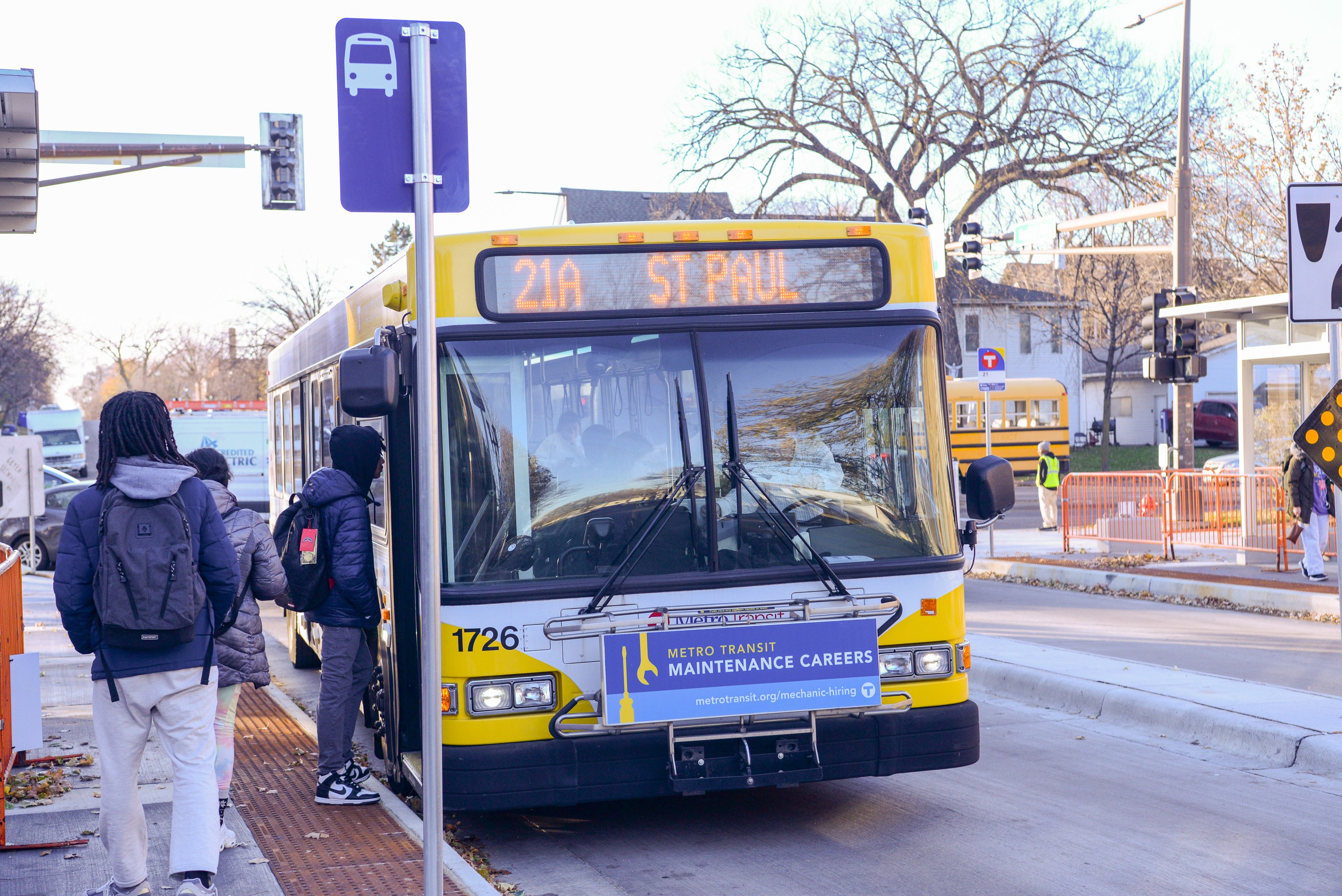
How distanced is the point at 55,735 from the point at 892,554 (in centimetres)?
→ 598

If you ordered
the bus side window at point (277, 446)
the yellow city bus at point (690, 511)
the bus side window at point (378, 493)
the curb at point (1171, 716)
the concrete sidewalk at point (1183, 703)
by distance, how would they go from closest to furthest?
the yellow city bus at point (690, 511) < the bus side window at point (378, 493) < the curb at point (1171, 716) < the concrete sidewalk at point (1183, 703) < the bus side window at point (277, 446)

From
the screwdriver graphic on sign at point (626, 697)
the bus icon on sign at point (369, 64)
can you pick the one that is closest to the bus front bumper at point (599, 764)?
the screwdriver graphic on sign at point (626, 697)

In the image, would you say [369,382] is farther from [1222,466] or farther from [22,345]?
[22,345]

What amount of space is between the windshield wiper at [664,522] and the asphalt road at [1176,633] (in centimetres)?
628

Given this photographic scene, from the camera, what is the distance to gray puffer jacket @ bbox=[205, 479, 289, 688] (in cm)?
555

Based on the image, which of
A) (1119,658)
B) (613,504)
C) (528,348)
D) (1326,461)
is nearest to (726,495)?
(613,504)

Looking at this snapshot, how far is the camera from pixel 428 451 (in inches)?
141

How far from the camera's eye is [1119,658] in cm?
1125

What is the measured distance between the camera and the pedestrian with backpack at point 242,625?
5551 millimetres

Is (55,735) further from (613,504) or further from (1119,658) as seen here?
(1119,658)

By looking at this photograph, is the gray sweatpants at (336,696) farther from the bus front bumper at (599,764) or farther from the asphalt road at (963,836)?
the bus front bumper at (599,764)

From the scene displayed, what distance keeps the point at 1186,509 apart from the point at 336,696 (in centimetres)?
1392

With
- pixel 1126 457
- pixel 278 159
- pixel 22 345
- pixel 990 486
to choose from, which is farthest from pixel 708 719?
pixel 22 345

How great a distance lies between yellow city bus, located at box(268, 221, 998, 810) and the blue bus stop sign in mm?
1710
